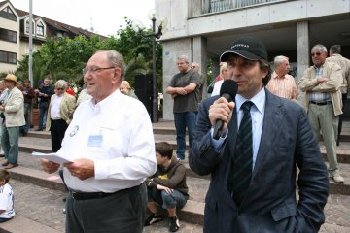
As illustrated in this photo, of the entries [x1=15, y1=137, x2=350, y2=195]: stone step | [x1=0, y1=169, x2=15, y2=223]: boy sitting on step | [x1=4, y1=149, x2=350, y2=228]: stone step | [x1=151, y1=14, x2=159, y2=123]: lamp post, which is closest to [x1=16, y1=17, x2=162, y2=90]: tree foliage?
[x1=151, y1=14, x2=159, y2=123]: lamp post

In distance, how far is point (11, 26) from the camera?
157 ft

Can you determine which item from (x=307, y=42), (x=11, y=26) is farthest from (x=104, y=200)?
(x=11, y=26)

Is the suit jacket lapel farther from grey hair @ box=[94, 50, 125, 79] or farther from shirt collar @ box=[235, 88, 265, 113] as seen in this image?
grey hair @ box=[94, 50, 125, 79]

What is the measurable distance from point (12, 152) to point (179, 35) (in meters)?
7.58

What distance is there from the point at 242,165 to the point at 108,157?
895mm

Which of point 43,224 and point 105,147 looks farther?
point 43,224

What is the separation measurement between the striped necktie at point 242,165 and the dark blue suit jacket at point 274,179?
0.11 ft

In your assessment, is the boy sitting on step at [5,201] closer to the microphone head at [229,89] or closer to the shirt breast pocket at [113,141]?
the shirt breast pocket at [113,141]

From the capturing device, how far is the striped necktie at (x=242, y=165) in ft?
6.43

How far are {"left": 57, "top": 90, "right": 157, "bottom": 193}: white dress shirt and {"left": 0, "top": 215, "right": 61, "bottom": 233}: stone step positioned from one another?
9.55 ft

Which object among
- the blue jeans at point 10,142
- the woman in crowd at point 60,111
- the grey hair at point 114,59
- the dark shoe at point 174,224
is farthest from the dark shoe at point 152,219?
the blue jeans at point 10,142

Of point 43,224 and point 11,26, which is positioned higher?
point 11,26

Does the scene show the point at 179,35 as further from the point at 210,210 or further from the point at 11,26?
the point at 11,26

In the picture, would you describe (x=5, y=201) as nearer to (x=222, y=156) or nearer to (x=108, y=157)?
(x=108, y=157)
